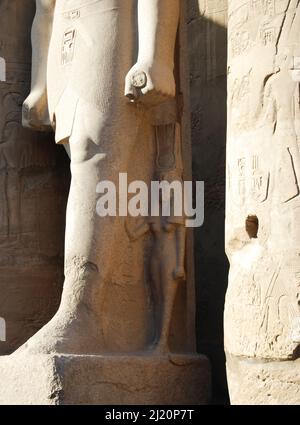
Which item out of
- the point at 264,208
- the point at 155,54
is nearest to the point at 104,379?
the point at 264,208

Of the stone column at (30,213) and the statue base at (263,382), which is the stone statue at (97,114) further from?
the statue base at (263,382)

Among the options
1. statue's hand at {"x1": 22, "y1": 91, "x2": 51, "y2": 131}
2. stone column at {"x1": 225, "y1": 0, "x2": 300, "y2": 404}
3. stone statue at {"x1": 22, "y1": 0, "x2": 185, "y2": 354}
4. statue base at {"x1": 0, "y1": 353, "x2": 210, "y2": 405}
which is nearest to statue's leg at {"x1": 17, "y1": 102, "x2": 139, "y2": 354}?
stone statue at {"x1": 22, "y1": 0, "x2": 185, "y2": 354}

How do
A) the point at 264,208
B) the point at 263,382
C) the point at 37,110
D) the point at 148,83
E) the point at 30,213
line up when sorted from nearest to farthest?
1. the point at 263,382
2. the point at 264,208
3. the point at 148,83
4. the point at 37,110
5. the point at 30,213

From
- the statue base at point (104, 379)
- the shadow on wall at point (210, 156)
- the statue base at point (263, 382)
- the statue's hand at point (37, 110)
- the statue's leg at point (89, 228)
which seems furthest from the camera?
the shadow on wall at point (210, 156)

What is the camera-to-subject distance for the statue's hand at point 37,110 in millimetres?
6379

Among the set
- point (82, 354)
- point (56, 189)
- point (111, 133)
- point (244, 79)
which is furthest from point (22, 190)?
point (244, 79)

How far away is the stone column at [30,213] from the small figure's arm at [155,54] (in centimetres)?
106

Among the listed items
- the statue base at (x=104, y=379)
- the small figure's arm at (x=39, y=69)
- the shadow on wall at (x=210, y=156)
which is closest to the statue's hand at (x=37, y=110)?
the small figure's arm at (x=39, y=69)

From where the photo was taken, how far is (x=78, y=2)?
6090 millimetres

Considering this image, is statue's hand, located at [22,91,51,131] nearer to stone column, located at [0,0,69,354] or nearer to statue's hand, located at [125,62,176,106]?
stone column, located at [0,0,69,354]

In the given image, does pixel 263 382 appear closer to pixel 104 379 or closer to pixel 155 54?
pixel 104 379

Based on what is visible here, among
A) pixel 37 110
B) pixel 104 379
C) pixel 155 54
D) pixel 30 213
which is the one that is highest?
pixel 155 54

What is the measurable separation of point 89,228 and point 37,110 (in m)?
0.95

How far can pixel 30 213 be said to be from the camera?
264 inches
